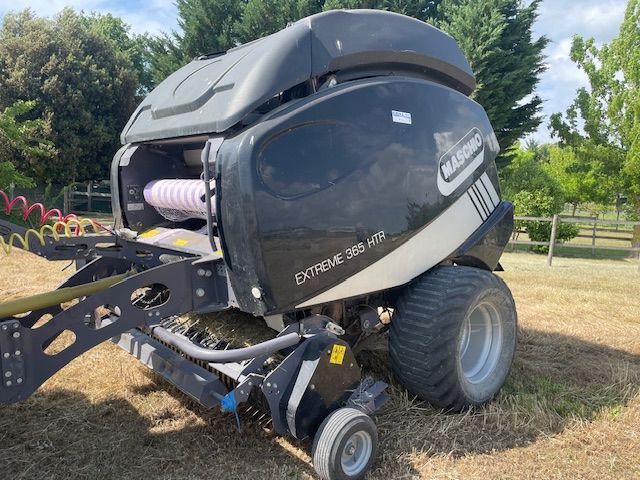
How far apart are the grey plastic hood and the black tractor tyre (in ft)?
4.36

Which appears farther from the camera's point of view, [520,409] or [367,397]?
[520,409]

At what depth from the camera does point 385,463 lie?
2855 mm

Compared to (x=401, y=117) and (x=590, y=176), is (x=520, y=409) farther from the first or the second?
(x=590, y=176)

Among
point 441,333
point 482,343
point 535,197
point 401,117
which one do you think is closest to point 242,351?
point 441,333

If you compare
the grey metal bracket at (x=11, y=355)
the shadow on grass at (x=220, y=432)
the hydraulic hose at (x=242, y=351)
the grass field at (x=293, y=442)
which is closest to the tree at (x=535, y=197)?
the grass field at (x=293, y=442)

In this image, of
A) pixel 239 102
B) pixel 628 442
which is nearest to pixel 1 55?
pixel 239 102

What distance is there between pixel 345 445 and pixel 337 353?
428 mm

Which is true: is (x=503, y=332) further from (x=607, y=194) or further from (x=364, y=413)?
(x=607, y=194)

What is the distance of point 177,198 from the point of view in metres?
3.69

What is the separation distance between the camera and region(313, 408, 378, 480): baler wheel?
2.55 meters

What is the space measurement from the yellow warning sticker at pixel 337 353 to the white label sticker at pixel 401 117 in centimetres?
127

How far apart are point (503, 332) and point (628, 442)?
0.92m

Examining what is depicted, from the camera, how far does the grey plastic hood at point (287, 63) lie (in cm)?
280

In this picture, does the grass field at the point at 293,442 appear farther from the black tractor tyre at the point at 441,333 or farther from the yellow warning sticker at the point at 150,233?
the yellow warning sticker at the point at 150,233
